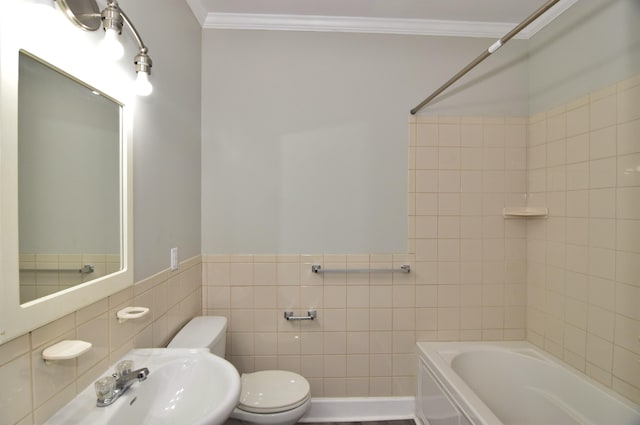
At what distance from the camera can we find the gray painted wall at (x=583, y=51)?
4.50 ft

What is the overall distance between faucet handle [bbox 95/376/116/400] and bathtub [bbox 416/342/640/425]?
1.43 m

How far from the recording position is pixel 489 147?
6.36ft

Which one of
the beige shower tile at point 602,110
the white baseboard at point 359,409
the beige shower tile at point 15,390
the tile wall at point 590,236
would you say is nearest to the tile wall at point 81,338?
the beige shower tile at point 15,390

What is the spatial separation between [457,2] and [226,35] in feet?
4.82

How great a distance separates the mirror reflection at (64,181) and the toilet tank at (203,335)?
0.57m

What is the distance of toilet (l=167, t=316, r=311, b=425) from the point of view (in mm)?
1413

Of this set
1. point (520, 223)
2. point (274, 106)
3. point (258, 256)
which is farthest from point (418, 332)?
point (274, 106)

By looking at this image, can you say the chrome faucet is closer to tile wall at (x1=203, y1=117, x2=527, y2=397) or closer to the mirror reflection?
the mirror reflection

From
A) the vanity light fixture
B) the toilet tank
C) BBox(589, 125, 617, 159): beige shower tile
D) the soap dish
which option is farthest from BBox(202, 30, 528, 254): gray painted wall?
the soap dish

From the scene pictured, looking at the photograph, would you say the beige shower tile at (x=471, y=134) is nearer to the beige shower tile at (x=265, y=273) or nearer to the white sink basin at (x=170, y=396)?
the beige shower tile at (x=265, y=273)

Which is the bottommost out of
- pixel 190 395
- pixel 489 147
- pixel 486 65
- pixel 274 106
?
pixel 190 395

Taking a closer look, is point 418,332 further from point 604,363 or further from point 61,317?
point 61,317

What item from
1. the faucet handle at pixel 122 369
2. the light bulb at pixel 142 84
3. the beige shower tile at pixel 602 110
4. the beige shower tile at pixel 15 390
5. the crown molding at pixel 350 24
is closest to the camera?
the beige shower tile at pixel 15 390

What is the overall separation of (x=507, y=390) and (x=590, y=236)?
1.05 meters
